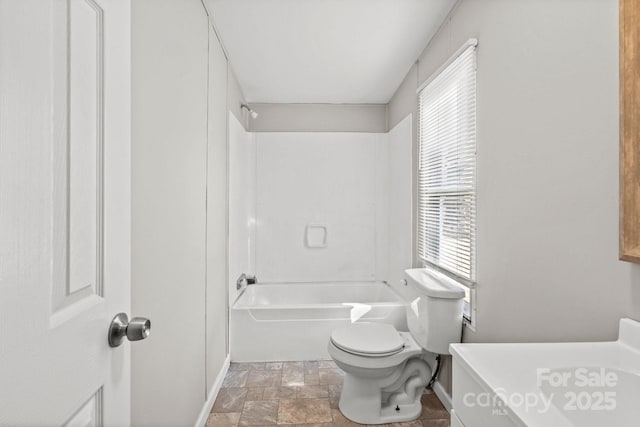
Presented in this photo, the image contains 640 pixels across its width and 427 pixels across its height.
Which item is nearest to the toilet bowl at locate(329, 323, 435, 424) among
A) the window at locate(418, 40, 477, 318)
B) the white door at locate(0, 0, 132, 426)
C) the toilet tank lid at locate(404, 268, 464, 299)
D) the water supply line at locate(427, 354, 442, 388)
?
the water supply line at locate(427, 354, 442, 388)

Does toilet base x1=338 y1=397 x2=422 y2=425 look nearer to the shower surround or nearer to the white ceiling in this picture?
the shower surround

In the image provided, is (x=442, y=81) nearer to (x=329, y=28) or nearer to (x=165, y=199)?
(x=329, y=28)

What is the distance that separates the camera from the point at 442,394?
2.28 metres

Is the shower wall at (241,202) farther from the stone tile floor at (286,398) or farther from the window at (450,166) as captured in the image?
the window at (450,166)

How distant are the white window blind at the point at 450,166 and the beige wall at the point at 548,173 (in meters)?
0.10

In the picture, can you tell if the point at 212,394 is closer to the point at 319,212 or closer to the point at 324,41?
the point at 319,212

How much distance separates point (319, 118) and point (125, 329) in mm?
3367

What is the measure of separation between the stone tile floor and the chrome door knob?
1611 millimetres

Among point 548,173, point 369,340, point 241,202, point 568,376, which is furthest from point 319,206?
point 568,376

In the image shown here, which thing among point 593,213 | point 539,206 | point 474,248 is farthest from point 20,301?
point 474,248

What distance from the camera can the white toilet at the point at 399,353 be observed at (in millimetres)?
1930

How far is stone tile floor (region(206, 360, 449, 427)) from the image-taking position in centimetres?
209

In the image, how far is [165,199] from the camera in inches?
57.9

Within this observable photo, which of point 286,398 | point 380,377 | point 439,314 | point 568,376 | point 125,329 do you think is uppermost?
point 125,329
